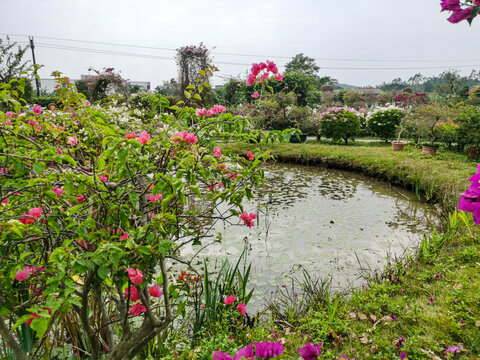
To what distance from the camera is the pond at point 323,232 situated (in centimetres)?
366

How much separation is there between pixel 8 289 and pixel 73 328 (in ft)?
2.72

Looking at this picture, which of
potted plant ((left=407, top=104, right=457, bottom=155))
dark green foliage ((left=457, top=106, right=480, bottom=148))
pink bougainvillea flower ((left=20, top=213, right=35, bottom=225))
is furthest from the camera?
potted plant ((left=407, top=104, right=457, bottom=155))

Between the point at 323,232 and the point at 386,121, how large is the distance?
393 inches

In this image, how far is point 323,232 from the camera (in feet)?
15.7

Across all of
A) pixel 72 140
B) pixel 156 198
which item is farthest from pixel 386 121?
pixel 72 140

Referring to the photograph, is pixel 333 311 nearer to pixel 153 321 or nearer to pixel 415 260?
pixel 153 321

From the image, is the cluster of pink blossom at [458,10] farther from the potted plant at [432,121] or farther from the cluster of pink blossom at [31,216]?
the potted plant at [432,121]

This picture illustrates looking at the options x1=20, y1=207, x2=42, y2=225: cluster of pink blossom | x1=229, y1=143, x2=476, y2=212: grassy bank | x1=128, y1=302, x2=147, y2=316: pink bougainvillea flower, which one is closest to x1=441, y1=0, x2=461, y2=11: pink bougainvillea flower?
x1=20, y1=207, x2=42, y2=225: cluster of pink blossom

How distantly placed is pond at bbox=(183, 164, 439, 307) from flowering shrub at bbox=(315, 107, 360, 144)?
508 cm

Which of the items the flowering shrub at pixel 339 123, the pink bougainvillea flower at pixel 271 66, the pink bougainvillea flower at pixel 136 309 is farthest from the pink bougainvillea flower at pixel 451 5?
the flowering shrub at pixel 339 123

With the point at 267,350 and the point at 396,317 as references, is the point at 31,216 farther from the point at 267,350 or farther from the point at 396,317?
the point at 396,317

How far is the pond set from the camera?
12.0 feet

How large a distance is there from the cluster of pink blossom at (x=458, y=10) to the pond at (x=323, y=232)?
1681mm

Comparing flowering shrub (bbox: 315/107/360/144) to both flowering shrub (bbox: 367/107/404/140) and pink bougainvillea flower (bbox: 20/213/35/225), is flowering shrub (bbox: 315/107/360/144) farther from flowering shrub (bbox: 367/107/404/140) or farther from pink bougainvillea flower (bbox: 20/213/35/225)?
pink bougainvillea flower (bbox: 20/213/35/225)
